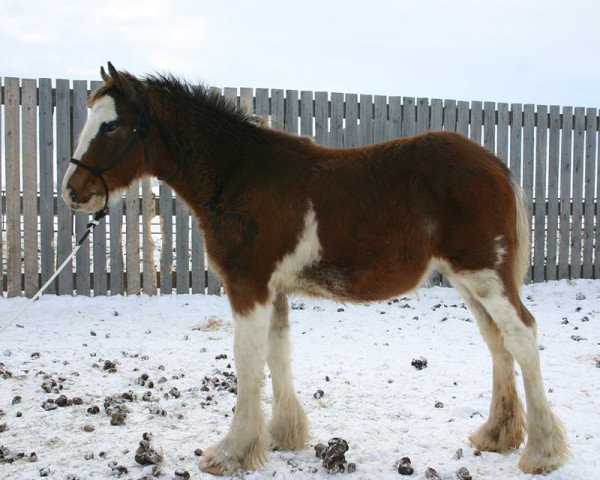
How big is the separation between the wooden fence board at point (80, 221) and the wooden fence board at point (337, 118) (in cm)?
369

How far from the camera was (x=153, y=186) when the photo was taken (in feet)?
26.3

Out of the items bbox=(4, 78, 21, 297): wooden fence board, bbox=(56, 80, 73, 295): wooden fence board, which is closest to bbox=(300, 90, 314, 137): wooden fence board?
bbox=(56, 80, 73, 295): wooden fence board

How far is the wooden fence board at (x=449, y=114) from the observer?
28.3ft

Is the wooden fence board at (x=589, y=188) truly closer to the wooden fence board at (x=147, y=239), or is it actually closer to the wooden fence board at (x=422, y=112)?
the wooden fence board at (x=422, y=112)

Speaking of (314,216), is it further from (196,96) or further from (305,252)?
(196,96)

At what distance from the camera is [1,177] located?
7.44 m

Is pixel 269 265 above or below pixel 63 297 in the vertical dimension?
above

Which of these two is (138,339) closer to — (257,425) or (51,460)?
(51,460)

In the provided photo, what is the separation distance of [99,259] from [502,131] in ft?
22.3

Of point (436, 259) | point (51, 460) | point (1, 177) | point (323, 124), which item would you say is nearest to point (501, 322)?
point (436, 259)

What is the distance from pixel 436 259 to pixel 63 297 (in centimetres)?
605

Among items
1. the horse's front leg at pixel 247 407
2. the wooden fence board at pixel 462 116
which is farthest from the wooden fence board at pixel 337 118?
the horse's front leg at pixel 247 407

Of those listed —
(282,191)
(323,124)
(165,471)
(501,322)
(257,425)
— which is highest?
(323,124)

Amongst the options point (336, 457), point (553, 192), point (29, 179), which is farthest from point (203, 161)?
point (553, 192)
